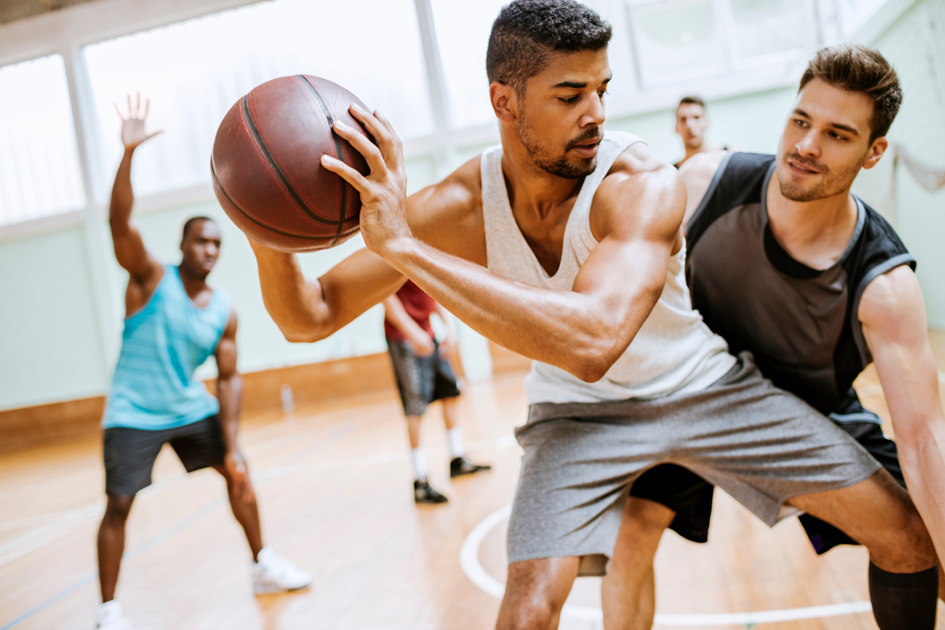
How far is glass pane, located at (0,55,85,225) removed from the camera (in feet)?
34.6

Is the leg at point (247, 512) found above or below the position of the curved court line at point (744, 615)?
above

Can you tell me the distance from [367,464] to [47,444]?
6600 millimetres

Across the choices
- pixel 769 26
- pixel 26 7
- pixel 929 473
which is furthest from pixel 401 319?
pixel 26 7

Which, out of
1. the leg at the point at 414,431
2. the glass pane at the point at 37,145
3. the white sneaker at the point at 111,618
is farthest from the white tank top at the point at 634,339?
the glass pane at the point at 37,145

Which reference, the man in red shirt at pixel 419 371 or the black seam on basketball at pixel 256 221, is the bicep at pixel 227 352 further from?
the black seam on basketball at pixel 256 221

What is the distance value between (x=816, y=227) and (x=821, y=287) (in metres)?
0.17

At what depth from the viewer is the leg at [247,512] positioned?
3.26 m

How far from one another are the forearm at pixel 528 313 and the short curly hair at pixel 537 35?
0.56 metres

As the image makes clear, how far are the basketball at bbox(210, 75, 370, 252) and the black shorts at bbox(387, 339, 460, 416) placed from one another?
287 cm

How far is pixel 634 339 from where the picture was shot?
1.81 meters

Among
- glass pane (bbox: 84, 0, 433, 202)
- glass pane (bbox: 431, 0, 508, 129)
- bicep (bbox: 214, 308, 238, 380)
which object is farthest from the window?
bicep (bbox: 214, 308, 238, 380)

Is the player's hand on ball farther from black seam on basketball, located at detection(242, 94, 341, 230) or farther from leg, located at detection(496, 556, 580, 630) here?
leg, located at detection(496, 556, 580, 630)

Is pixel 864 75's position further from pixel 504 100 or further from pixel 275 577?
pixel 275 577

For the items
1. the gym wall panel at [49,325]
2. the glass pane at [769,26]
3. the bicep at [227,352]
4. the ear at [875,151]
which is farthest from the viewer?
the gym wall panel at [49,325]
